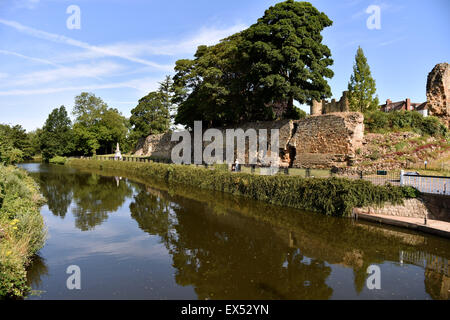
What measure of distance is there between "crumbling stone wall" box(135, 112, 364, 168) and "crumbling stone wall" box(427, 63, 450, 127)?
710 cm

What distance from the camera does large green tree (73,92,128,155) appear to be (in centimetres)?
5491

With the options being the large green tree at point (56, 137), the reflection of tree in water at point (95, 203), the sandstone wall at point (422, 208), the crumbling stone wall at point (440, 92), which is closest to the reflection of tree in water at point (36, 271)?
the reflection of tree in water at point (95, 203)

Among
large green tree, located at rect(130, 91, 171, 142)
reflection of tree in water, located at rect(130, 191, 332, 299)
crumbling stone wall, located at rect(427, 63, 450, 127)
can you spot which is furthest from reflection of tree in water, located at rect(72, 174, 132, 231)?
crumbling stone wall, located at rect(427, 63, 450, 127)

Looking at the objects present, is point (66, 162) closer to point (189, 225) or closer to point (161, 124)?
point (161, 124)

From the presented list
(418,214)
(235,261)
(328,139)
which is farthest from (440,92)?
(235,261)

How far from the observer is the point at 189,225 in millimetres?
12289

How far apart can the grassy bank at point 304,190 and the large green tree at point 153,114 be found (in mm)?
24321

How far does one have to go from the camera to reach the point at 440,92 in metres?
21.6

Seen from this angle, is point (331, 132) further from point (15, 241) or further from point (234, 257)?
point (15, 241)

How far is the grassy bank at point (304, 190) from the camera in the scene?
11.9 meters

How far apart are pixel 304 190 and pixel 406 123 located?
11980 millimetres

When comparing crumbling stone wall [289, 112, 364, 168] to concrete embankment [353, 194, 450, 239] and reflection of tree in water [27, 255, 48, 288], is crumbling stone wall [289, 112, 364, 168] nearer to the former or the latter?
concrete embankment [353, 194, 450, 239]

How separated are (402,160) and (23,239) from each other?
64.6 ft
